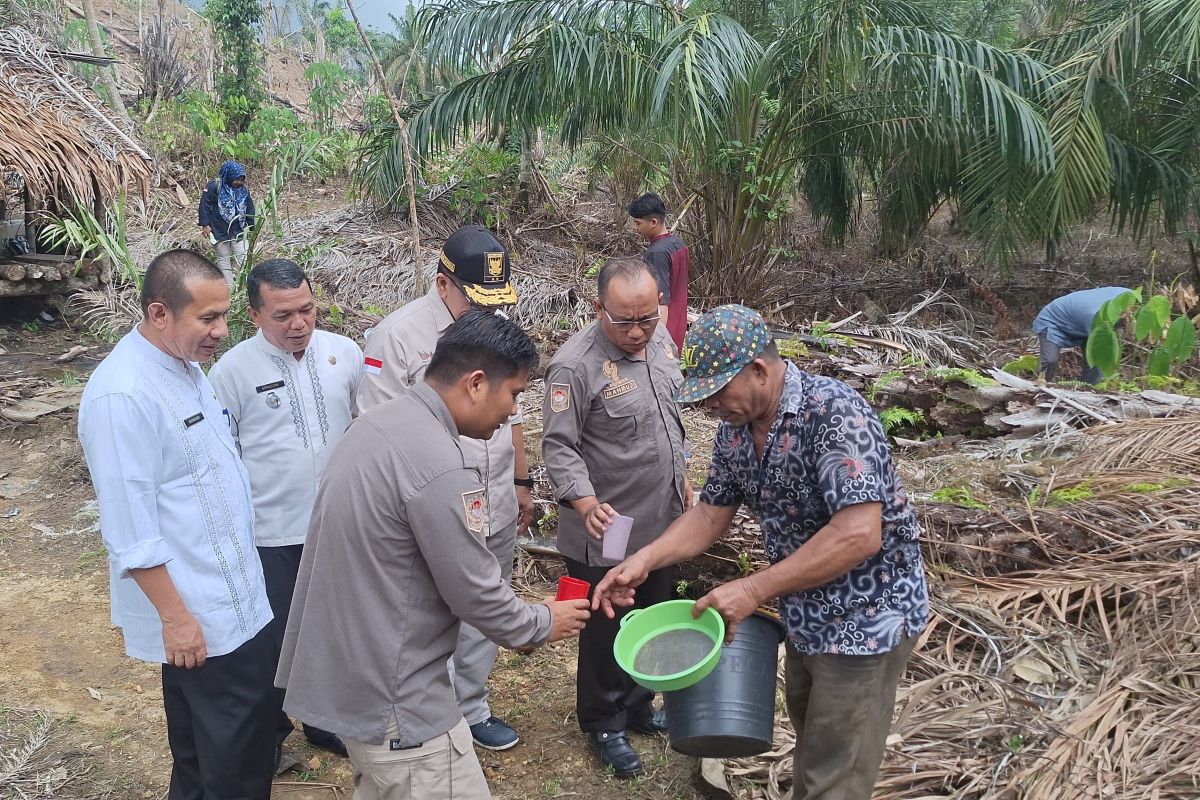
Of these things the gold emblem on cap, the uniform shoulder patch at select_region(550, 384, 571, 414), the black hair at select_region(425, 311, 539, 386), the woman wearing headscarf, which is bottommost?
the woman wearing headscarf

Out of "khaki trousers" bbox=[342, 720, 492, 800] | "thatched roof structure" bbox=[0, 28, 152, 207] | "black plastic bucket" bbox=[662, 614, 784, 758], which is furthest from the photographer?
"thatched roof structure" bbox=[0, 28, 152, 207]

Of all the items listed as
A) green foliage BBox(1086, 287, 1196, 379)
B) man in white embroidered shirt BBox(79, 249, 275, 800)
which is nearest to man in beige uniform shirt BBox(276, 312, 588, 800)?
man in white embroidered shirt BBox(79, 249, 275, 800)

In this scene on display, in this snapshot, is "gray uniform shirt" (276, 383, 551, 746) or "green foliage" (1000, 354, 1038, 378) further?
"green foliage" (1000, 354, 1038, 378)

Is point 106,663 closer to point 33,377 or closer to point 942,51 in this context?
point 33,377

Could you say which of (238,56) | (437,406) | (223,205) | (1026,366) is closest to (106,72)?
(238,56)

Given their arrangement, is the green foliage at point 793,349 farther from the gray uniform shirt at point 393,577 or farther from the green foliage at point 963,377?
the gray uniform shirt at point 393,577

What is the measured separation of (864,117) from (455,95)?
421cm

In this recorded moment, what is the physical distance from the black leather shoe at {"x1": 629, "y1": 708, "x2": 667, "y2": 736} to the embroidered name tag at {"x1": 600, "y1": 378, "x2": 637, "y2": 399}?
1.38 m

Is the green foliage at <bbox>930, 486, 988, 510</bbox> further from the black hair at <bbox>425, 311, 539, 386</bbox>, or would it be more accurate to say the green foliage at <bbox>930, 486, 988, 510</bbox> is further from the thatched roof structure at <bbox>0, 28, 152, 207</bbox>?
the thatched roof structure at <bbox>0, 28, 152, 207</bbox>

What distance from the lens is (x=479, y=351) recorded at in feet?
7.29

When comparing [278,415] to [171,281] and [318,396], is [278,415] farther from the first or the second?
[171,281]

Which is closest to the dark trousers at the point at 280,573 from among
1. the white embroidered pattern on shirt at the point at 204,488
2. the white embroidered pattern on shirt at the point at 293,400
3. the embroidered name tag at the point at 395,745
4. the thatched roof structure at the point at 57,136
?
the white embroidered pattern on shirt at the point at 293,400

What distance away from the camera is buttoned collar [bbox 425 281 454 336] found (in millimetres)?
3367

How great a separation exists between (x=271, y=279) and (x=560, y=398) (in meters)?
1.12
